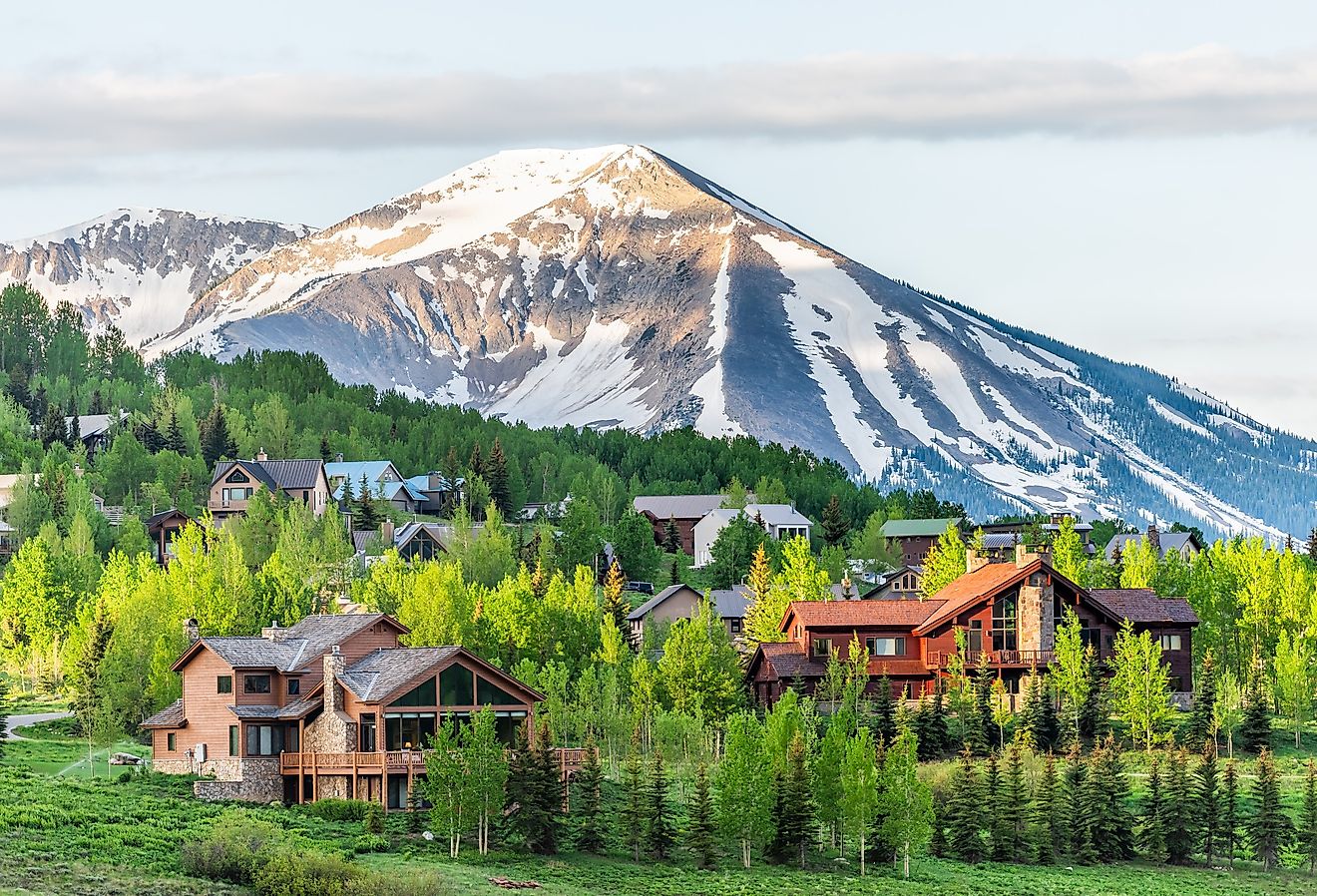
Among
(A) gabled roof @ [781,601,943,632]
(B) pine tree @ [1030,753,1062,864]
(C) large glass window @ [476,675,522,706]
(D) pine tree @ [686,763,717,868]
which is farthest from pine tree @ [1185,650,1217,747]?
(C) large glass window @ [476,675,522,706]

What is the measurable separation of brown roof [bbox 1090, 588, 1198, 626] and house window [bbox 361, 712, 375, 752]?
42217 mm

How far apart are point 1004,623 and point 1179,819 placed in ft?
90.5

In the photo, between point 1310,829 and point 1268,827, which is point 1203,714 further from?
point 1268,827

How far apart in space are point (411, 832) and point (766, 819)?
1175 centimetres

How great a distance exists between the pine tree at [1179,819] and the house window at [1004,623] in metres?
26.2

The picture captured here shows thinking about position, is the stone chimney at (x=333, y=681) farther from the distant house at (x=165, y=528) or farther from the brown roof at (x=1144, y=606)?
the distant house at (x=165, y=528)

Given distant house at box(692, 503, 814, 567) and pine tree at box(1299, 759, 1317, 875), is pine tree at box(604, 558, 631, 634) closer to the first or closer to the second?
pine tree at box(1299, 759, 1317, 875)

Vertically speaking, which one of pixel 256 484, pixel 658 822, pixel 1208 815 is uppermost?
pixel 256 484

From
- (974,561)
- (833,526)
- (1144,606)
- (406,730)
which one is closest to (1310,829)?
(406,730)

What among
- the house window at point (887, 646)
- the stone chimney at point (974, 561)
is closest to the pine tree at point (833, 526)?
the stone chimney at point (974, 561)

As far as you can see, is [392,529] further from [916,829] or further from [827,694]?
[916,829]

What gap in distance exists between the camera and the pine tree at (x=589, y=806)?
76.1m

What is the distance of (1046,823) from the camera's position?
8044cm

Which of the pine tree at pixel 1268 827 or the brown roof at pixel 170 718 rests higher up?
the brown roof at pixel 170 718
